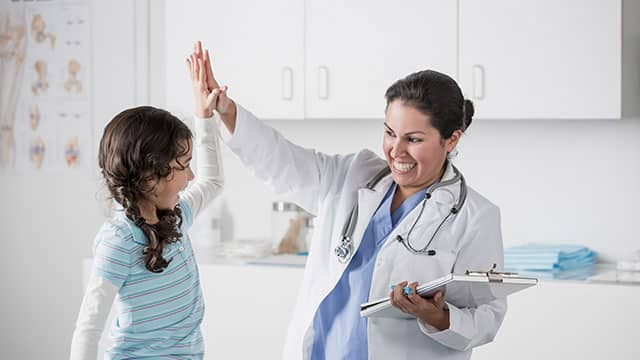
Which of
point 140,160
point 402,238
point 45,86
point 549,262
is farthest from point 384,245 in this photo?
point 45,86

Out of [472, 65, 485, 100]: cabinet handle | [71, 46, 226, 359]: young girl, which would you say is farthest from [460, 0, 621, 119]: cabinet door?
[71, 46, 226, 359]: young girl

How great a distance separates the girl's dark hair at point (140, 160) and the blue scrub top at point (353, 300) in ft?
1.39

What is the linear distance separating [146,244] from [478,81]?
1654mm

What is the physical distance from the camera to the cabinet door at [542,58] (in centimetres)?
305

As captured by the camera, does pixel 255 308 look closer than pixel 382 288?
No

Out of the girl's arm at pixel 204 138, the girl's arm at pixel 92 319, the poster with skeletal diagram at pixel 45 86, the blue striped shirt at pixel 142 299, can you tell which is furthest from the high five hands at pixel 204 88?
the poster with skeletal diagram at pixel 45 86

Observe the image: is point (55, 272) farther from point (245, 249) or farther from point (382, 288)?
point (382, 288)

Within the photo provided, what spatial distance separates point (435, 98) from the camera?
202 centimetres

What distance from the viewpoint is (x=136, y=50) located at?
3.92 meters

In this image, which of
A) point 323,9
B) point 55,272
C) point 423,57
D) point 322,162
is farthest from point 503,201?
point 55,272

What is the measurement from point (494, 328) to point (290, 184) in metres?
0.55

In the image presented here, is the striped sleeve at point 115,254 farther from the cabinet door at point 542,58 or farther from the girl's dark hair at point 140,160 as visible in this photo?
the cabinet door at point 542,58

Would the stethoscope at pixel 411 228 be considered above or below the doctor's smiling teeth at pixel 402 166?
below

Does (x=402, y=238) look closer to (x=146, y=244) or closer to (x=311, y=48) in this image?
(x=146, y=244)
